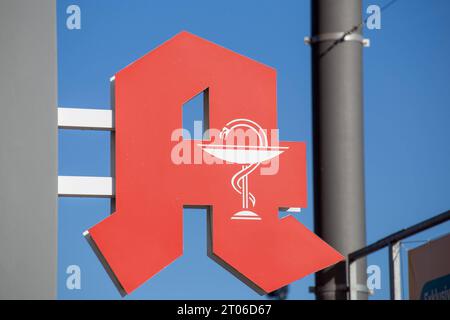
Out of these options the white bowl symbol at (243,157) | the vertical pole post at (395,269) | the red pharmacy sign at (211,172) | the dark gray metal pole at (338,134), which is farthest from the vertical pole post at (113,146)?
the vertical pole post at (395,269)

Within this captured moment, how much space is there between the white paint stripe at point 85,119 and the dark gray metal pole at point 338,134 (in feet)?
4.92

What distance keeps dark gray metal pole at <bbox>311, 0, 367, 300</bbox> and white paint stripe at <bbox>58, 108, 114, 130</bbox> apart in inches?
59.0

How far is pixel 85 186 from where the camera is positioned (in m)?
6.18

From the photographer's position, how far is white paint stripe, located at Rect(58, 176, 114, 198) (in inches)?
239

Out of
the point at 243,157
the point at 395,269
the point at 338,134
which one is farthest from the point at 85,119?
the point at 395,269

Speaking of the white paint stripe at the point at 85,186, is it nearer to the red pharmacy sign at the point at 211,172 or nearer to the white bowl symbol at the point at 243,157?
the red pharmacy sign at the point at 211,172

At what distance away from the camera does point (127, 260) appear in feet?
21.1

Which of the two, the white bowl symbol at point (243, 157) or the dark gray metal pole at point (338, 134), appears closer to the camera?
the dark gray metal pole at point (338, 134)

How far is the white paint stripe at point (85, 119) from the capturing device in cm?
605

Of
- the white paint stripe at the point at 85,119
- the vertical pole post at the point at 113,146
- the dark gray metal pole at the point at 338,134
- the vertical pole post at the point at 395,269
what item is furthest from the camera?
the vertical pole post at the point at 113,146

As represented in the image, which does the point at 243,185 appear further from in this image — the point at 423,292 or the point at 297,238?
the point at 423,292

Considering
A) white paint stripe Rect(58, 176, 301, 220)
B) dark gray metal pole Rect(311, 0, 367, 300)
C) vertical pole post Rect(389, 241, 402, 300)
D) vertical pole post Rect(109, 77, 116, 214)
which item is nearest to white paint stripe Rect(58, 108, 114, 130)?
vertical pole post Rect(109, 77, 116, 214)

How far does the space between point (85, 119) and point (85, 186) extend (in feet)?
1.53
